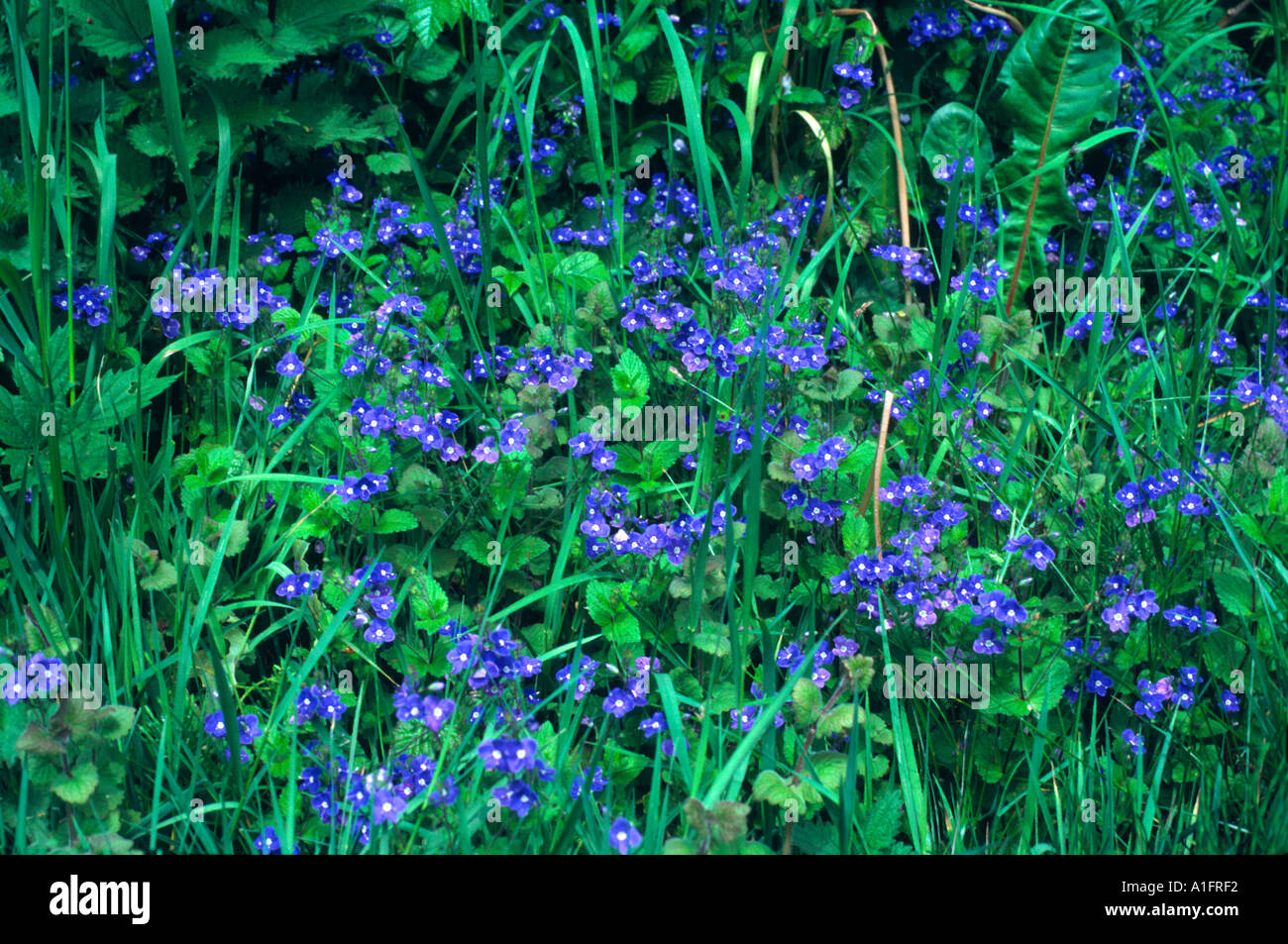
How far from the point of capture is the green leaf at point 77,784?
2391mm

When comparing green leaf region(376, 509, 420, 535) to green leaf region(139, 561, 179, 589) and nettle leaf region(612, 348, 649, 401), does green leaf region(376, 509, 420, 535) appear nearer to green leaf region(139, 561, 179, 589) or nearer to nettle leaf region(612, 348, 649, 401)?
green leaf region(139, 561, 179, 589)

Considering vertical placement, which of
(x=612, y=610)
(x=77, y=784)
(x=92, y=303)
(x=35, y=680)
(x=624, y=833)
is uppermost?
(x=92, y=303)

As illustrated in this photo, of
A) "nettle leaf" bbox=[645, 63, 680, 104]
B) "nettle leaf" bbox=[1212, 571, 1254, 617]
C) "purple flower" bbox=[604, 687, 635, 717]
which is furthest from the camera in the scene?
"nettle leaf" bbox=[645, 63, 680, 104]

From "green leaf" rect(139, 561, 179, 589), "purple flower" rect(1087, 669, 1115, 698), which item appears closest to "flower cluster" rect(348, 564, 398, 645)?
"green leaf" rect(139, 561, 179, 589)

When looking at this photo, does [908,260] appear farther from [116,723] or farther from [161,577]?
[116,723]

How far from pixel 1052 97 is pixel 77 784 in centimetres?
421

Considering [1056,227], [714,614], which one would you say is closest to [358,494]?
[714,614]

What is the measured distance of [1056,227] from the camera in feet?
16.3

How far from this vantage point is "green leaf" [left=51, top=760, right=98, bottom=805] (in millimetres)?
2391

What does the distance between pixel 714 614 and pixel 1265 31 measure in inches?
148

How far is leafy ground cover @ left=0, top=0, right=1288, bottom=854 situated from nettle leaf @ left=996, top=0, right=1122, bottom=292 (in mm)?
16

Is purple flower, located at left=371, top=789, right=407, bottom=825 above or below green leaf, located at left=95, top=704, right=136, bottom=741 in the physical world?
below

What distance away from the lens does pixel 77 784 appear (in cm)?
241

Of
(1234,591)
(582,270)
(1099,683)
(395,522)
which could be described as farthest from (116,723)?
(1234,591)
